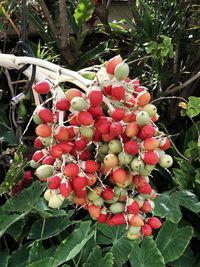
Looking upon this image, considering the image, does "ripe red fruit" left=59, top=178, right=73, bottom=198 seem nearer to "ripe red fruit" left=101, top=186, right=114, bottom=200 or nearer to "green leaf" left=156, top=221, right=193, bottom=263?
Result: "ripe red fruit" left=101, top=186, right=114, bottom=200

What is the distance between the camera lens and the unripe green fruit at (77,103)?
0.61 metres

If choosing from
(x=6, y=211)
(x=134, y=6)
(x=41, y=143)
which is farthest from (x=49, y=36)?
(x=41, y=143)

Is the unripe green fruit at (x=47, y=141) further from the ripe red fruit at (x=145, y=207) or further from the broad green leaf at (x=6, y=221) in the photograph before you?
the broad green leaf at (x=6, y=221)

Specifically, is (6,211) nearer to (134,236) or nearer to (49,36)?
(49,36)

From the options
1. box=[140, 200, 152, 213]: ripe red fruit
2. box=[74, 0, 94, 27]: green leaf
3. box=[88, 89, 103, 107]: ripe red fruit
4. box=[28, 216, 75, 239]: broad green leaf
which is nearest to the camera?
box=[88, 89, 103, 107]: ripe red fruit

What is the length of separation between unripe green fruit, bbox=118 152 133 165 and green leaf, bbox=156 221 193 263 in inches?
48.8

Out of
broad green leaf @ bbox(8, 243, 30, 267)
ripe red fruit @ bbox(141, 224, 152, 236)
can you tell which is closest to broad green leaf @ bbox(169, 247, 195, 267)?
broad green leaf @ bbox(8, 243, 30, 267)

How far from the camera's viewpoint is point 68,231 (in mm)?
2086

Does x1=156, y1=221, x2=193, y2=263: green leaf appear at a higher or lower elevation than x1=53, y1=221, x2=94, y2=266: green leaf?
lower

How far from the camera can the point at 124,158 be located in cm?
63

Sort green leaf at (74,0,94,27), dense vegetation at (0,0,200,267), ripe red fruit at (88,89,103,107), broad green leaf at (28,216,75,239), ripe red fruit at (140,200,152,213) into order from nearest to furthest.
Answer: ripe red fruit at (88,89,103,107)
ripe red fruit at (140,200,152,213)
dense vegetation at (0,0,200,267)
broad green leaf at (28,216,75,239)
green leaf at (74,0,94,27)

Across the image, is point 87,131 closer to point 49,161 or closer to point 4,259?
point 49,161

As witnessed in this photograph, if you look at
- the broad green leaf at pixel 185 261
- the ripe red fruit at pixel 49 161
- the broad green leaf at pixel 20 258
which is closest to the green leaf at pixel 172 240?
the broad green leaf at pixel 185 261

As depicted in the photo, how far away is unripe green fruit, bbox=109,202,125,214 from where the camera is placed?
68 cm
